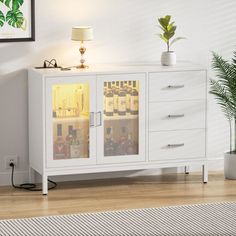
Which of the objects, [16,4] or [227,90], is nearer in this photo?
[16,4]

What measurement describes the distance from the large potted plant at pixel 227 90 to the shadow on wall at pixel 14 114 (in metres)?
1.50

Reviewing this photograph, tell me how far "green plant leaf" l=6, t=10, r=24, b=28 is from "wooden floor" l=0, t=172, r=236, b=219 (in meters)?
1.26

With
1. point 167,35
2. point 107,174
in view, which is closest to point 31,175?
point 107,174

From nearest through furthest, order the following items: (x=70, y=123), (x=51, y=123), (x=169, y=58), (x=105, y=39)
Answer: (x=51, y=123) < (x=70, y=123) < (x=169, y=58) < (x=105, y=39)

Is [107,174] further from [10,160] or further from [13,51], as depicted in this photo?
[13,51]

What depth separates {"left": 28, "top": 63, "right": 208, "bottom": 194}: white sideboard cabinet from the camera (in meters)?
5.72

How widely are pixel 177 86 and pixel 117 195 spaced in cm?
95

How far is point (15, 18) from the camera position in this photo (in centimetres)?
584

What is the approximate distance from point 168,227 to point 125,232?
0.25 metres

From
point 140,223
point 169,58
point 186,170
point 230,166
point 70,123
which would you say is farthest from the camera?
point 186,170

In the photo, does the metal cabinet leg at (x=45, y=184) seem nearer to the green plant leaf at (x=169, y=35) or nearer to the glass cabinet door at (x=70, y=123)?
the glass cabinet door at (x=70, y=123)

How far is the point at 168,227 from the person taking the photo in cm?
427

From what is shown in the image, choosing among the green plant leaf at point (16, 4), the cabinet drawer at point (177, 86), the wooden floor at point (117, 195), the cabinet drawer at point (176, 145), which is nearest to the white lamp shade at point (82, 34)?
the green plant leaf at point (16, 4)

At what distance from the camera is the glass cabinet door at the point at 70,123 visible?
18.7 ft
